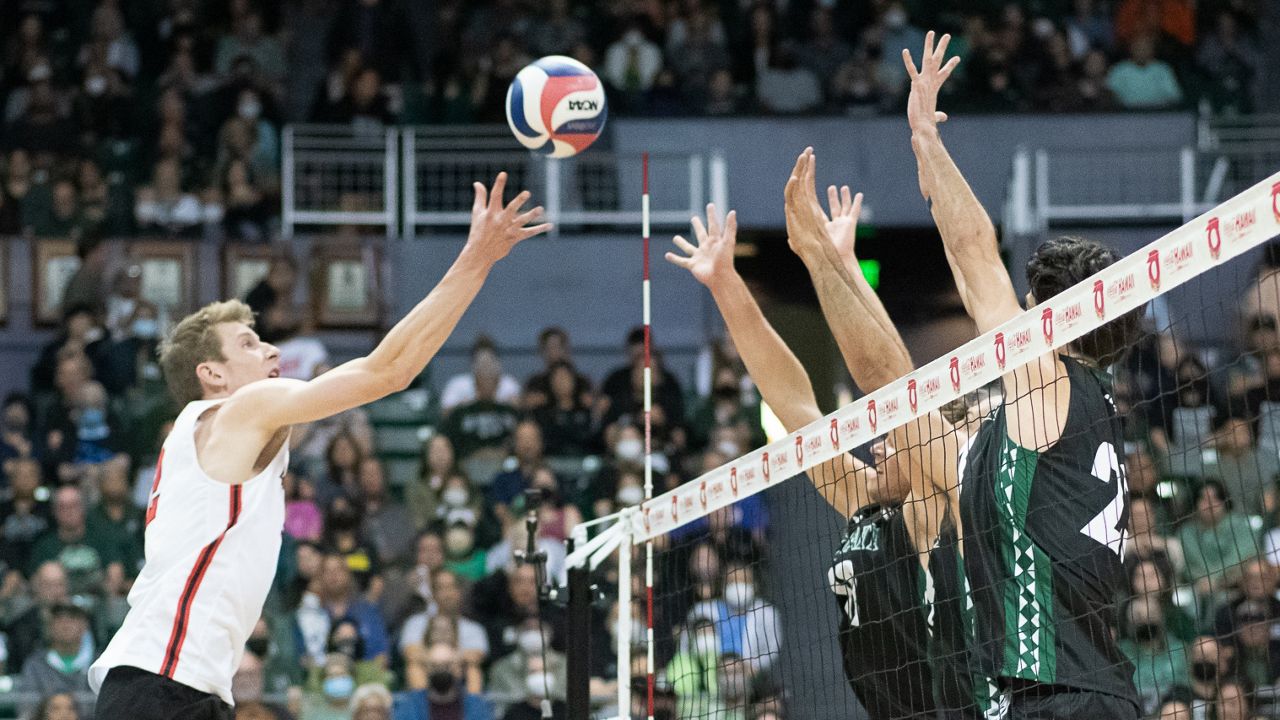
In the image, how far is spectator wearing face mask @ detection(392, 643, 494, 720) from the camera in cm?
1181

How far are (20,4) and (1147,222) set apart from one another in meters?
13.5

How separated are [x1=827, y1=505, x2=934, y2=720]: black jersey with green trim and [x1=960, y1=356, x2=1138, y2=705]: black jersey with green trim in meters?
1.14

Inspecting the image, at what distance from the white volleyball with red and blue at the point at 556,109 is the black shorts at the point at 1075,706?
151 inches

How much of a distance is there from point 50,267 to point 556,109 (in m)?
10.9

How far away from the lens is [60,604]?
41.0 feet

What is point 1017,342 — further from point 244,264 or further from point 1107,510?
point 244,264

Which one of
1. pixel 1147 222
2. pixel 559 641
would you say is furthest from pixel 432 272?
pixel 1147 222

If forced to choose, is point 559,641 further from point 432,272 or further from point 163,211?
point 163,211

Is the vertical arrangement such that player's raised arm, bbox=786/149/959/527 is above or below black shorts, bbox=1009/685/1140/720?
above

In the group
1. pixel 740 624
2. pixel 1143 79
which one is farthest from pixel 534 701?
pixel 1143 79

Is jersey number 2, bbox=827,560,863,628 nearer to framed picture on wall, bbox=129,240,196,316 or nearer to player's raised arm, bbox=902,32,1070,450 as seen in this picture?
player's raised arm, bbox=902,32,1070,450

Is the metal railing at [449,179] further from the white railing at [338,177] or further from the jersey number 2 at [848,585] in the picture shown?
the jersey number 2 at [848,585]

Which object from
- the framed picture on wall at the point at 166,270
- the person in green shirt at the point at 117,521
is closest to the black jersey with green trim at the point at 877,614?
the person in green shirt at the point at 117,521

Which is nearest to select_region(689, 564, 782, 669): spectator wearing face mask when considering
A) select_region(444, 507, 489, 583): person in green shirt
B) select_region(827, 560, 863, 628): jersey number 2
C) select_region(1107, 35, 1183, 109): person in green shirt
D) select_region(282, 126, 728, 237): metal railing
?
select_region(444, 507, 489, 583): person in green shirt
